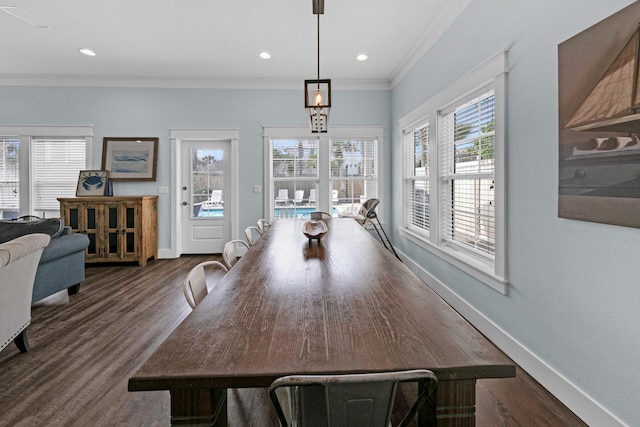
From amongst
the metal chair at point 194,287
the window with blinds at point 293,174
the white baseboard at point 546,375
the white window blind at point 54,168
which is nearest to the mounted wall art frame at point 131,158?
the white window blind at point 54,168

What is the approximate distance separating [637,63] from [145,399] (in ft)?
9.29

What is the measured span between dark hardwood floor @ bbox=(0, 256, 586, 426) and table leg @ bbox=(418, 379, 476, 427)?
3.54 feet

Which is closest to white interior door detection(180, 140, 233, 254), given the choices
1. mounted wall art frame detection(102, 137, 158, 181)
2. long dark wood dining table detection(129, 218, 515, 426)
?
mounted wall art frame detection(102, 137, 158, 181)

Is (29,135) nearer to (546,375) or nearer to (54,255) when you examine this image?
(54,255)

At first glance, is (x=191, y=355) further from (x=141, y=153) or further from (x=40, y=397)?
(x=141, y=153)

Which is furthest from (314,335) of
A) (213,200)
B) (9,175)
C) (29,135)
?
(9,175)

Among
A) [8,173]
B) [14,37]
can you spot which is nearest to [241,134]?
[14,37]

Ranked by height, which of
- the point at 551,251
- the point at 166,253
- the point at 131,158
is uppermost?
the point at 131,158

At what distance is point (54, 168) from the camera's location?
17.4ft

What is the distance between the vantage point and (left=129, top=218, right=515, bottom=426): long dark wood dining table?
73cm

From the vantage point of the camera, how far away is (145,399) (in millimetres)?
1807

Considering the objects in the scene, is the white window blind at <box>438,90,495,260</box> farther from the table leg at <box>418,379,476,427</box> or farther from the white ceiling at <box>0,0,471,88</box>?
the table leg at <box>418,379,476,427</box>

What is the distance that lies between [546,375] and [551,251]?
73 centimetres

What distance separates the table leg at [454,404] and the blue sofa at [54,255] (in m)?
3.49
